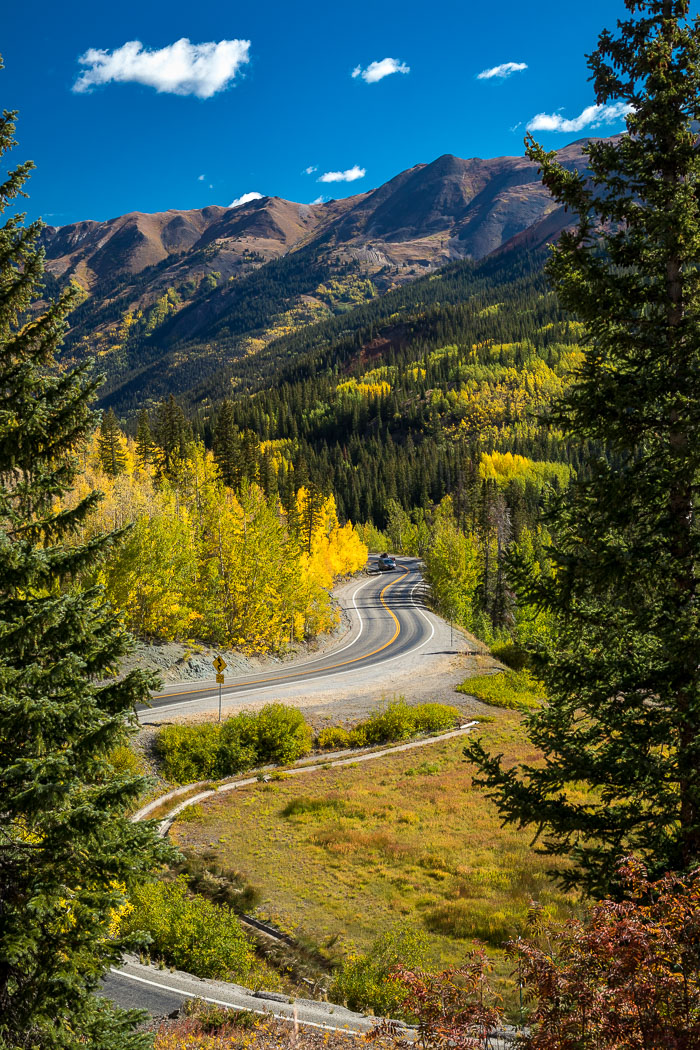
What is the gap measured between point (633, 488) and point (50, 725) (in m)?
7.13

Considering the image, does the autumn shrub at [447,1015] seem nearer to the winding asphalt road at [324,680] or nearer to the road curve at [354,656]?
the winding asphalt road at [324,680]

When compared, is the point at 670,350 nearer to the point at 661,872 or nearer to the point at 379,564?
the point at 661,872

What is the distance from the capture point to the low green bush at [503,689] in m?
38.3

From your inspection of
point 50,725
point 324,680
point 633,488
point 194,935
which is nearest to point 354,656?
point 324,680

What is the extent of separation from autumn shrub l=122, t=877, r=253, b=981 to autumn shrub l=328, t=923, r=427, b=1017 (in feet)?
7.48

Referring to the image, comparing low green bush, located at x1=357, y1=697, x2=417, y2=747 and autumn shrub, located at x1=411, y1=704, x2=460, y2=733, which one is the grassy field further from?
autumn shrub, located at x1=411, y1=704, x2=460, y2=733

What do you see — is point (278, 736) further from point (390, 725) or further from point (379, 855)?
point (379, 855)

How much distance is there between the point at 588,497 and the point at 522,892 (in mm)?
13414

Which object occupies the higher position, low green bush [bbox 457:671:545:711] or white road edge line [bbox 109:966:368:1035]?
white road edge line [bbox 109:966:368:1035]

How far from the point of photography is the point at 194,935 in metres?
13.2

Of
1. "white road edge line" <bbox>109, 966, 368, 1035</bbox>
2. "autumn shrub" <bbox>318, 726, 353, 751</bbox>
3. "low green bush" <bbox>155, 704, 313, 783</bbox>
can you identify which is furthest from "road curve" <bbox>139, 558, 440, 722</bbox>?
"white road edge line" <bbox>109, 966, 368, 1035</bbox>

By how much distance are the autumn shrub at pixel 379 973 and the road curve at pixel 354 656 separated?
10.9 metres

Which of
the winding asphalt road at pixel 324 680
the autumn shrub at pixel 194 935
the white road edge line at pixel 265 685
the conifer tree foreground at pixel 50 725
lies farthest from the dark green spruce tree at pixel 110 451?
the conifer tree foreground at pixel 50 725

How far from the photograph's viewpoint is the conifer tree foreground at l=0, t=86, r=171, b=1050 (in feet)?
18.9
